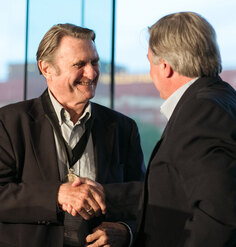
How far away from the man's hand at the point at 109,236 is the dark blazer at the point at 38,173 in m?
0.06

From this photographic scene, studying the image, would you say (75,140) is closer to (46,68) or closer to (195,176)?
(46,68)

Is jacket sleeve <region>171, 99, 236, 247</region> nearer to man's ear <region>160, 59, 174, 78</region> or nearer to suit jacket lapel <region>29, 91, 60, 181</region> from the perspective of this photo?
man's ear <region>160, 59, 174, 78</region>

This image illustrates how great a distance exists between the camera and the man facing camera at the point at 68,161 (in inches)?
74.1

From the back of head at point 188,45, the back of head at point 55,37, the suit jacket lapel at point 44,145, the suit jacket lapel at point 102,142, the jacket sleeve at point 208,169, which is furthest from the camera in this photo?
the back of head at point 55,37

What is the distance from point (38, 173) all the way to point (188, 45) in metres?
0.86

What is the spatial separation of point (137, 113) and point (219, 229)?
33.0 m

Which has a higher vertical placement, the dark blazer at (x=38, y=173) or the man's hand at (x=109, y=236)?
the dark blazer at (x=38, y=173)

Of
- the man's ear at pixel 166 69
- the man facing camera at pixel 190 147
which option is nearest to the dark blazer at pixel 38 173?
the man facing camera at pixel 190 147

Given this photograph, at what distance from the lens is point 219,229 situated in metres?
1.27

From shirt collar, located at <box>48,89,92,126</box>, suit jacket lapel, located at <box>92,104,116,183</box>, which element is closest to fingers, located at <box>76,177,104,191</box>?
suit jacket lapel, located at <box>92,104,116,183</box>

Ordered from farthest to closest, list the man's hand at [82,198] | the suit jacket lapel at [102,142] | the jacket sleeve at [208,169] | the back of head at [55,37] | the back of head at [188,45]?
the back of head at [55,37], the suit jacket lapel at [102,142], the man's hand at [82,198], the back of head at [188,45], the jacket sleeve at [208,169]

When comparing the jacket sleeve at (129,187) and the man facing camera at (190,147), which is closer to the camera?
the man facing camera at (190,147)

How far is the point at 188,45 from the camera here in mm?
1487

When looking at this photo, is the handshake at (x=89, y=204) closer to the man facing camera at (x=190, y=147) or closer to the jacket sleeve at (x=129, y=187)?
the jacket sleeve at (x=129, y=187)
